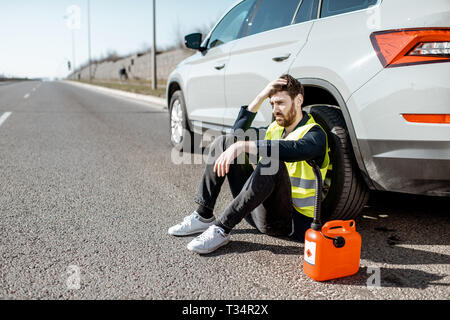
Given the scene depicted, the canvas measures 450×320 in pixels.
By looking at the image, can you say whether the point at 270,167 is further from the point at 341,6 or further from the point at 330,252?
the point at 341,6

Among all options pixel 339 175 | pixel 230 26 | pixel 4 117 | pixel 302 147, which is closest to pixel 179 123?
pixel 230 26

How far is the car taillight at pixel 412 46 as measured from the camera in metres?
1.97

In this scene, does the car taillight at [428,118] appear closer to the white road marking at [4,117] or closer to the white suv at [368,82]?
the white suv at [368,82]

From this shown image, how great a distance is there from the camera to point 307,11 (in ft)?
9.41

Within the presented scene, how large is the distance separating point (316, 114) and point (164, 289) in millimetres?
1421

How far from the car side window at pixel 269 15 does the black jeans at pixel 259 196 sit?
3.84 ft

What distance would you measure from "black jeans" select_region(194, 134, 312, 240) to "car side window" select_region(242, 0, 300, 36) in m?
1.17

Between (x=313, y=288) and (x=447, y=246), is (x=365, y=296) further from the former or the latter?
(x=447, y=246)

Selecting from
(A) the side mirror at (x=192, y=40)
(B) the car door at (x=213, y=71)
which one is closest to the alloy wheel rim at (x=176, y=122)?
(B) the car door at (x=213, y=71)

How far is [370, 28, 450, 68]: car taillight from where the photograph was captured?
1.97m

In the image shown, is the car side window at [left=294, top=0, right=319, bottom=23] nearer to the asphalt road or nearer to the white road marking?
the asphalt road

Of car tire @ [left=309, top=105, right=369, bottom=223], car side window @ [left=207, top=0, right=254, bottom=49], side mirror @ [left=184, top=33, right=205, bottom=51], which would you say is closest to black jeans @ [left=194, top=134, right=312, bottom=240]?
car tire @ [left=309, top=105, right=369, bottom=223]

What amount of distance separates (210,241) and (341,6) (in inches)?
65.8
